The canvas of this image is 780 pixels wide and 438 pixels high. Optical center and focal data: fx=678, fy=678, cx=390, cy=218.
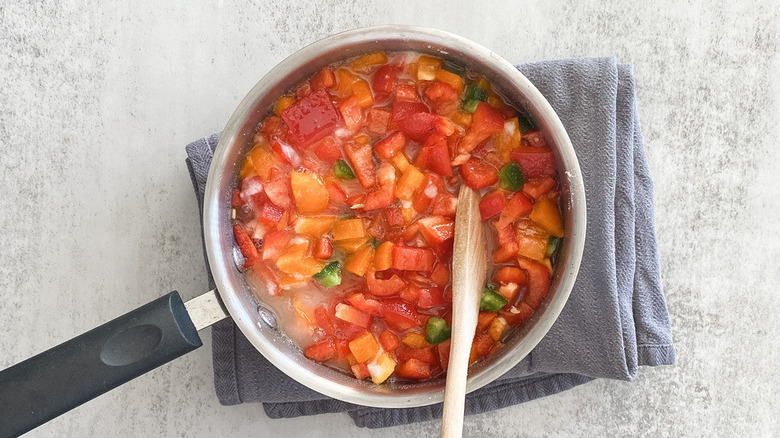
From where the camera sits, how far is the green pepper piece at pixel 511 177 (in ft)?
5.63

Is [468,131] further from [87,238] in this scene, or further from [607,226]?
[87,238]

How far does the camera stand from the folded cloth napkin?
5.94 feet

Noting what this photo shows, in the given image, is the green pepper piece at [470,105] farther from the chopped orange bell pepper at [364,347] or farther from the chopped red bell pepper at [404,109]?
the chopped orange bell pepper at [364,347]

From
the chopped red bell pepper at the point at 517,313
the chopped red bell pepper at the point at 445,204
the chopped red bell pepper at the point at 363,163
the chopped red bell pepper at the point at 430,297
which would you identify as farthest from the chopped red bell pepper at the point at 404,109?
the chopped red bell pepper at the point at 517,313

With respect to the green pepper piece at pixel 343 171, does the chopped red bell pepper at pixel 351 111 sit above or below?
above

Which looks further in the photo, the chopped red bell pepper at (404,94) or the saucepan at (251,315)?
the chopped red bell pepper at (404,94)

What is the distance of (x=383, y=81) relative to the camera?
1760 millimetres

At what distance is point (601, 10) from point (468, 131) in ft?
2.11

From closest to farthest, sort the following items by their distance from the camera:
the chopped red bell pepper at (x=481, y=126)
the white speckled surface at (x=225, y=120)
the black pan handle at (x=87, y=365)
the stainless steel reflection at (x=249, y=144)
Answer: the black pan handle at (x=87, y=365)
the stainless steel reflection at (x=249, y=144)
the chopped red bell pepper at (x=481, y=126)
the white speckled surface at (x=225, y=120)

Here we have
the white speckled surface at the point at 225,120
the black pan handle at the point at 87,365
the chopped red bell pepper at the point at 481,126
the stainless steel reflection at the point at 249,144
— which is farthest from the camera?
the white speckled surface at the point at 225,120

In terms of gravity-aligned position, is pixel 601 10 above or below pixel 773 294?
above

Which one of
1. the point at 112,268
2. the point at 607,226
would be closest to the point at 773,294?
the point at 607,226

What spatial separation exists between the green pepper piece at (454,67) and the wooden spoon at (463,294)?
295 millimetres

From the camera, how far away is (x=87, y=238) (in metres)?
2.04
